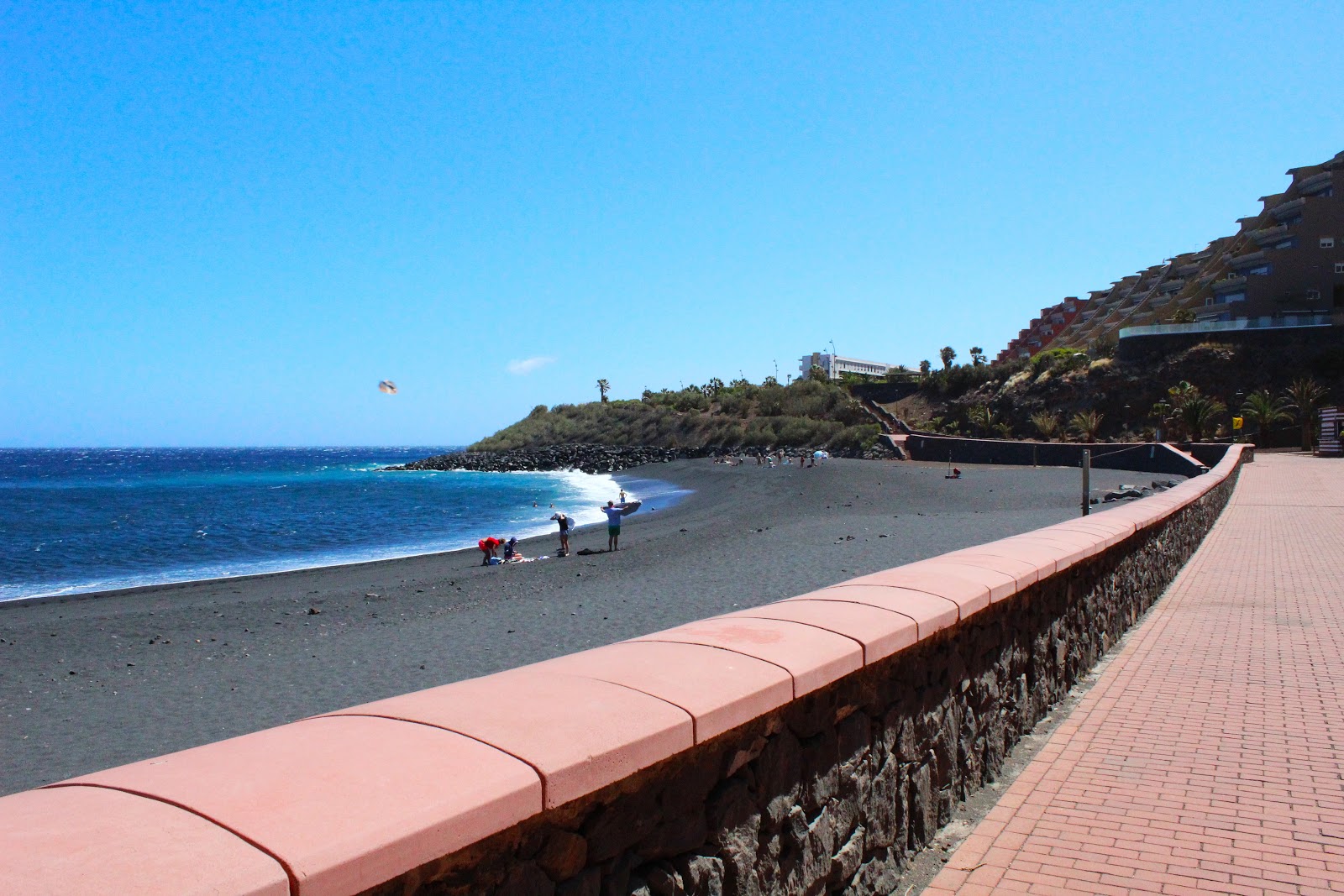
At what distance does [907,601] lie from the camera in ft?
12.4

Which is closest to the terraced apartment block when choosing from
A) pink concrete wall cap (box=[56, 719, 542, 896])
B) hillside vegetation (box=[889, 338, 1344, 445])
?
hillside vegetation (box=[889, 338, 1344, 445])

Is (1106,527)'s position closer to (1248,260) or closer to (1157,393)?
(1157,393)

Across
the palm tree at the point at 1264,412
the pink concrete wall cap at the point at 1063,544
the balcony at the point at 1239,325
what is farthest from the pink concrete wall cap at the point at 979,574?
the balcony at the point at 1239,325

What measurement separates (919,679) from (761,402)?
79.9 meters

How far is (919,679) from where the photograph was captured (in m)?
3.66

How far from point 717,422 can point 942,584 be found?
78545 millimetres

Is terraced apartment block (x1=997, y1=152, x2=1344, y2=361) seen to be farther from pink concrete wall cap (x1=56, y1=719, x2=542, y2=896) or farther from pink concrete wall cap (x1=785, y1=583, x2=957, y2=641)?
pink concrete wall cap (x1=56, y1=719, x2=542, y2=896)

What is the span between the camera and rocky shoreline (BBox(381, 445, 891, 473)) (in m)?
75.5

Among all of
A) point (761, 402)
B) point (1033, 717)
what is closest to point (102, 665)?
point (1033, 717)

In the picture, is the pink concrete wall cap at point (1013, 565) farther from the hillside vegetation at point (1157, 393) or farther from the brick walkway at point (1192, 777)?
the hillside vegetation at point (1157, 393)

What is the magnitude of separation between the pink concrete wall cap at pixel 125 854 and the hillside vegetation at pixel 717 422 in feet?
197

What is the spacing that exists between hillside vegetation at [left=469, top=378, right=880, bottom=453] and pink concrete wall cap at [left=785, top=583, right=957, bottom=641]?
57280 millimetres

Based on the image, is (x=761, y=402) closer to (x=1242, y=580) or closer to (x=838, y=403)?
(x=838, y=403)

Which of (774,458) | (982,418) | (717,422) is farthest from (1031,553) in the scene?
(717,422)
